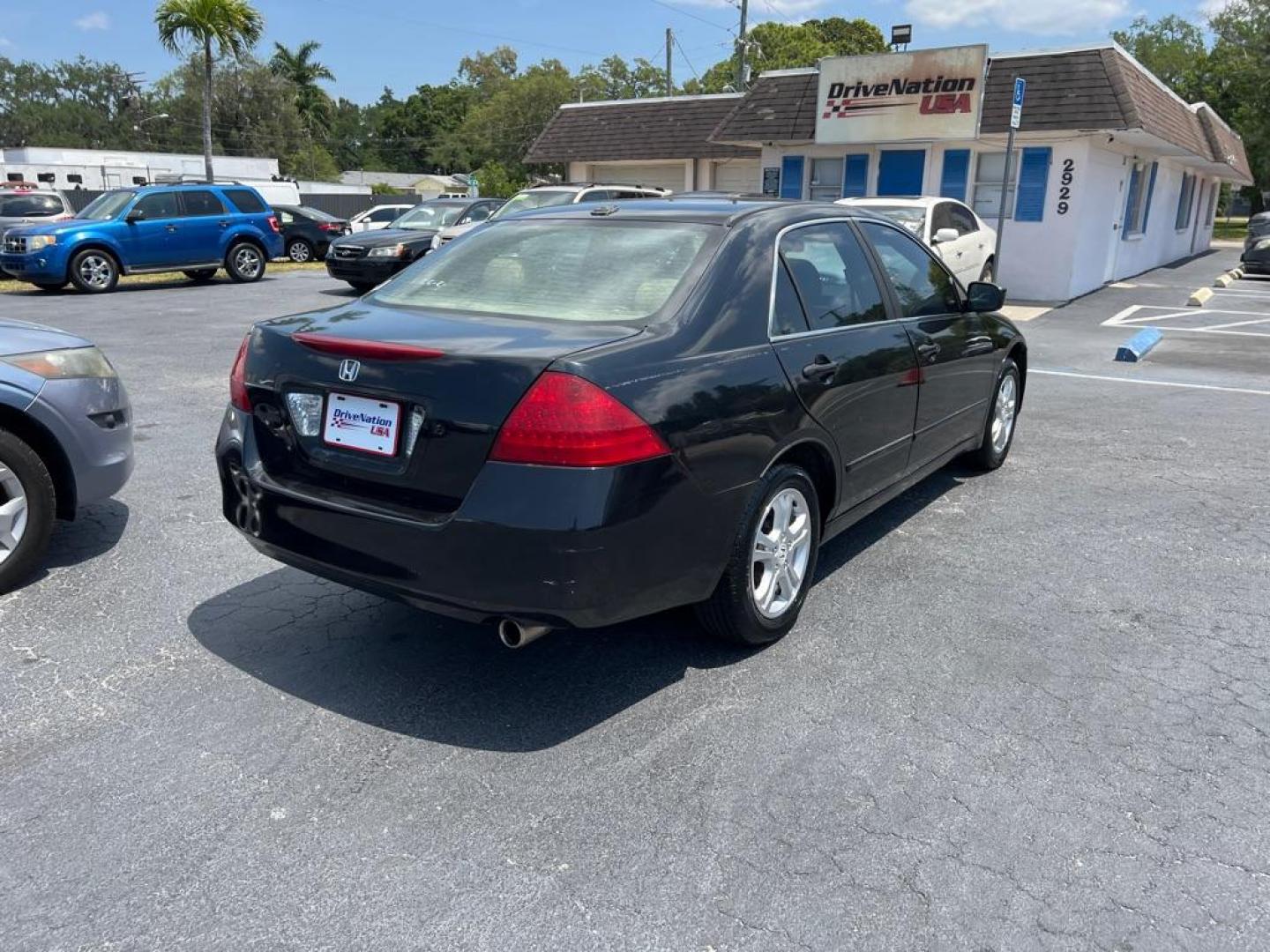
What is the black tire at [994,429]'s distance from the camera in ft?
19.2

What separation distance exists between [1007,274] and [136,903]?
59.3ft

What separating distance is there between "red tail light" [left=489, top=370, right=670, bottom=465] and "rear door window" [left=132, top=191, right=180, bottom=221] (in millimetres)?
16753

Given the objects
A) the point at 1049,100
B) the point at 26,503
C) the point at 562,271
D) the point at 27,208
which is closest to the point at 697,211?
the point at 562,271

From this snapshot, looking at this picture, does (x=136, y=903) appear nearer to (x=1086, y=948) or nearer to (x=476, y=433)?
(x=476, y=433)

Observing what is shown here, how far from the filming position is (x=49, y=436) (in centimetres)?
423

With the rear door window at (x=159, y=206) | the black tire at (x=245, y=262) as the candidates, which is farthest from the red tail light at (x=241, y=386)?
the black tire at (x=245, y=262)

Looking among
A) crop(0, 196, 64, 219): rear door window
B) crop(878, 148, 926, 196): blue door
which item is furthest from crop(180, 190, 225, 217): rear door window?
crop(878, 148, 926, 196): blue door

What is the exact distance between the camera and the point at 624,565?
2.93m

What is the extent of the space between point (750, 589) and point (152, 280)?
19.1 m

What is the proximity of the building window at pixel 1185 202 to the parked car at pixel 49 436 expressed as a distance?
100 feet

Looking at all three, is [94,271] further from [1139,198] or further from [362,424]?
[1139,198]

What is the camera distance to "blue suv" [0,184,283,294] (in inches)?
626

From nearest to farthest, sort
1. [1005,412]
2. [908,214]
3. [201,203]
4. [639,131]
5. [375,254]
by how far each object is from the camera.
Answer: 1. [1005,412]
2. [908,214]
3. [375,254]
4. [201,203]
5. [639,131]

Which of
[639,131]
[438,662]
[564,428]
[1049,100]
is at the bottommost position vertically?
[438,662]
